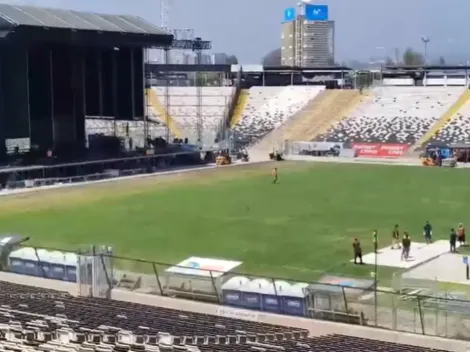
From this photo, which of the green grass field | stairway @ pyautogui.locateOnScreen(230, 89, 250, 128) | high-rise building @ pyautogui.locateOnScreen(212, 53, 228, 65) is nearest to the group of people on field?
the green grass field

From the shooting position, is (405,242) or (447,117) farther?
(447,117)

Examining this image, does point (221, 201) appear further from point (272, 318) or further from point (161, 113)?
point (161, 113)

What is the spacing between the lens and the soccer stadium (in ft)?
57.5

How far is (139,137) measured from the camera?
6656cm

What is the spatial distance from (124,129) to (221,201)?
2855 cm

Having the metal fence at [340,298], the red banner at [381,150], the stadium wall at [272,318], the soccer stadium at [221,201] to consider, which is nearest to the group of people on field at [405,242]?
the soccer stadium at [221,201]

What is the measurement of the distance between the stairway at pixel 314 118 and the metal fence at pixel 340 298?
157 feet

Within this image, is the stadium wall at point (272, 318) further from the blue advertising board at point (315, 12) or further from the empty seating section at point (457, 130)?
the blue advertising board at point (315, 12)

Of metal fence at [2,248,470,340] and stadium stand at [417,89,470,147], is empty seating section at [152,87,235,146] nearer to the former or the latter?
stadium stand at [417,89,470,147]

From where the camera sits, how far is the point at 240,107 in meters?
80.8

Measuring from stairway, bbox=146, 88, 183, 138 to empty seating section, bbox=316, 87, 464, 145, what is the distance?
12785mm

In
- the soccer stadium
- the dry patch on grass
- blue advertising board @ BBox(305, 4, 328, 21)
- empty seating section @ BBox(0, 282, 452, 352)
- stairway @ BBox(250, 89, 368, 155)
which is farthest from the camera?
blue advertising board @ BBox(305, 4, 328, 21)

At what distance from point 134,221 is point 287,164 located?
2498 cm

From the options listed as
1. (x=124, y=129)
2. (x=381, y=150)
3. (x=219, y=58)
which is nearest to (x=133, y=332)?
(x=381, y=150)
